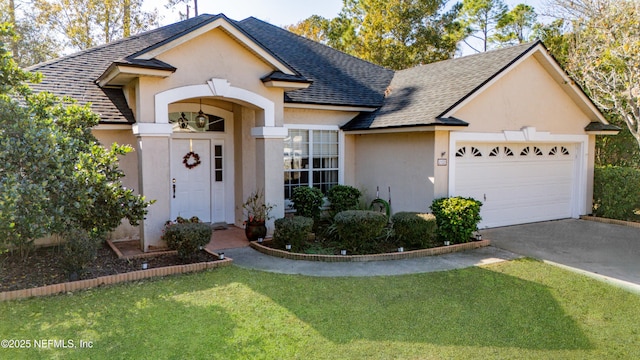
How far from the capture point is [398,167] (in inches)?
485

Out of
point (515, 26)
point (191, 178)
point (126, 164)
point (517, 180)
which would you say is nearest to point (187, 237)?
point (126, 164)

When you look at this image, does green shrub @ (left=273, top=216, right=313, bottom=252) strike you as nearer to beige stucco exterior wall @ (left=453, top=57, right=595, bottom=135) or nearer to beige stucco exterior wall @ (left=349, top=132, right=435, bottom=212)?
beige stucco exterior wall @ (left=349, top=132, right=435, bottom=212)

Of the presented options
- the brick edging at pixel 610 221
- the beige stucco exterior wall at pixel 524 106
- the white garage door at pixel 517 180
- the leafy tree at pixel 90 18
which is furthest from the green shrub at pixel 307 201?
the leafy tree at pixel 90 18

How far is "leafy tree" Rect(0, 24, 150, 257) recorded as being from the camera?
6.43 m

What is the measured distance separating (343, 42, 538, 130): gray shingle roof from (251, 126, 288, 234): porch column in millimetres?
3066

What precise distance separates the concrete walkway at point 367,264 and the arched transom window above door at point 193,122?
157 inches

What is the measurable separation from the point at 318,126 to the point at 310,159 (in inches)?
40.6

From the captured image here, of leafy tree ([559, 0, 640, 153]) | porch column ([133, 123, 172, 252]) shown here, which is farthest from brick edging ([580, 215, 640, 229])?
porch column ([133, 123, 172, 252])

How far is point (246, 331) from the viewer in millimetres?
5547

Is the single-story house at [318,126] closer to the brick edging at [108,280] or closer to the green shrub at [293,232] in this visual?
the green shrub at [293,232]

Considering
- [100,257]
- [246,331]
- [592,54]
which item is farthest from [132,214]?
[592,54]

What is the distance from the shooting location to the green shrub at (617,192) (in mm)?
13438

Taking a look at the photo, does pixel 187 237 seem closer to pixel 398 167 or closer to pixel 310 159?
pixel 310 159

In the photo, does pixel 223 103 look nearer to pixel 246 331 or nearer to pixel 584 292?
pixel 246 331
